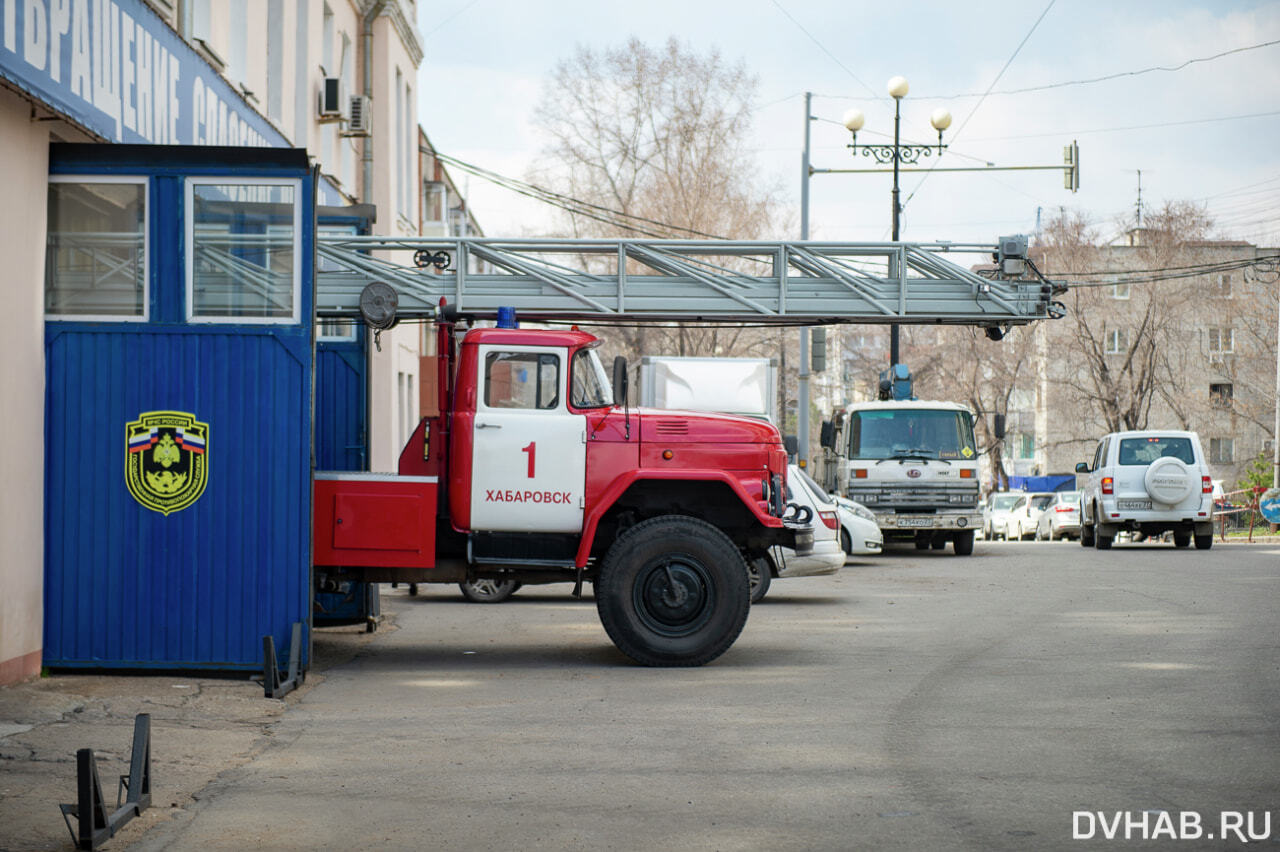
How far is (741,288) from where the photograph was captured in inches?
667

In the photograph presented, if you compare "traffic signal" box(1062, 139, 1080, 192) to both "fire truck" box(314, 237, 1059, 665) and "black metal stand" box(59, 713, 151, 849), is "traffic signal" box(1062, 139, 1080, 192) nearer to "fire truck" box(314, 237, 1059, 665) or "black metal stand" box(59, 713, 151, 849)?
"fire truck" box(314, 237, 1059, 665)

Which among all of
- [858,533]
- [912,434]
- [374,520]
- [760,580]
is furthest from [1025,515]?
[374,520]

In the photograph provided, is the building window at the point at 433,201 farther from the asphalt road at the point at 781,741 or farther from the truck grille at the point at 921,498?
the asphalt road at the point at 781,741

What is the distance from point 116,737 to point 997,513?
42.1 m

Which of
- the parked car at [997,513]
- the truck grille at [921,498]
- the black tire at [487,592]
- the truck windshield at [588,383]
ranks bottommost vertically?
the parked car at [997,513]

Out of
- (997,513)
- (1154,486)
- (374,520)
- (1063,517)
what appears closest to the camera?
(374,520)

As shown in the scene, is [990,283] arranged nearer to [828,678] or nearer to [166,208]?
[828,678]

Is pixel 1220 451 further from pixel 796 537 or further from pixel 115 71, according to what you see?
pixel 115 71

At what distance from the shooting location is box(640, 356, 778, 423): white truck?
67.4 feet

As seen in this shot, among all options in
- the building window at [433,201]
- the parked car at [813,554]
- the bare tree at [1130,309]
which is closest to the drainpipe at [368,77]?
the parked car at [813,554]

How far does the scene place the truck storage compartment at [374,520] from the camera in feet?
36.7

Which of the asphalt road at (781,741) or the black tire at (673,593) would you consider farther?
the black tire at (673,593)

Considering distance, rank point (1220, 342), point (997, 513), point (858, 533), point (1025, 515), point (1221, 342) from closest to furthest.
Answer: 1. point (858, 533)
2. point (1025, 515)
3. point (997, 513)
4. point (1220, 342)
5. point (1221, 342)

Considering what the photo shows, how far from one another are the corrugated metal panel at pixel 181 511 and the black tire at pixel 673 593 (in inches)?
92.9
